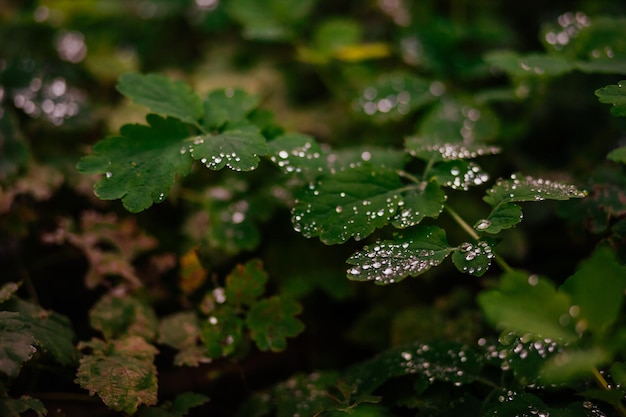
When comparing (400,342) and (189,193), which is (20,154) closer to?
(189,193)

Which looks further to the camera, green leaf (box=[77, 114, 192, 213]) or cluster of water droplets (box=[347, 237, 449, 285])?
green leaf (box=[77, 114, 192, 213])

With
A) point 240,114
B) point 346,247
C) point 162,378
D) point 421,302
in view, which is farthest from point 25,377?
point 421,302

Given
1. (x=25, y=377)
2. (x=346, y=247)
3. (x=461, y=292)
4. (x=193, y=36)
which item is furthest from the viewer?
(x=193, y=36)

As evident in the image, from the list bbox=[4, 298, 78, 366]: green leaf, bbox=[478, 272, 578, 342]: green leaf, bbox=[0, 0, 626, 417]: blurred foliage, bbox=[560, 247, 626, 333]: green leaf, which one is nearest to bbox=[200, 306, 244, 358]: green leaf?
bbox=[0, 0, 626, 417]: blurred foliage

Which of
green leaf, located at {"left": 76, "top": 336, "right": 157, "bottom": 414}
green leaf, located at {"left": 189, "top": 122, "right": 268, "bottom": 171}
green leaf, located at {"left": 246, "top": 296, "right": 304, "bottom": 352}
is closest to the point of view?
green leaf, located at {"left": 76, "top": 336, "right": 157, "bottom": 414}

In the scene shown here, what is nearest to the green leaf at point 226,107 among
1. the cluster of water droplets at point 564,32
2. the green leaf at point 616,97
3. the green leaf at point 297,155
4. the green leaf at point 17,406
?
the green leaf at point 297,155

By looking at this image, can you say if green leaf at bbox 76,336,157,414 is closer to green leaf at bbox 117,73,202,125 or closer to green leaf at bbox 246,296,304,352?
green leaf at bbox 246,296,304,352

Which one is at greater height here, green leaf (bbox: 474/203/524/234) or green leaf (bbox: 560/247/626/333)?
green leaf (bbox: 560/247/626/333)
